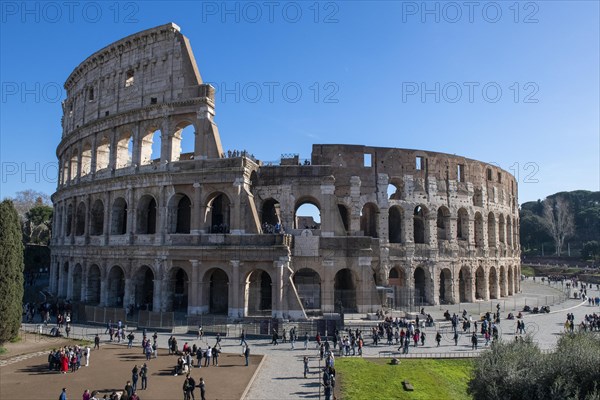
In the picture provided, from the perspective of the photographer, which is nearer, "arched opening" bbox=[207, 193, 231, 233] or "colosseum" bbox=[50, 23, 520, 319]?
"colosseum" bbox=[50, 23, 520, 319]

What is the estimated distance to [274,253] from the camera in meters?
27.3

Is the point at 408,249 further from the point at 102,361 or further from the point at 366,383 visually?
the point at 102,361

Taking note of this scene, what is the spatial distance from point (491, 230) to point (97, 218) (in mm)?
35335

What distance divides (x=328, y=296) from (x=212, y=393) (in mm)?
14128

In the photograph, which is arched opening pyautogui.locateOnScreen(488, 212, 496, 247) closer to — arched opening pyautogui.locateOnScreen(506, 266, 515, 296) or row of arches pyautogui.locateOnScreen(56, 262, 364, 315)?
arched opening pyautogui.locateOnScreen(506, 266, 515, 296)

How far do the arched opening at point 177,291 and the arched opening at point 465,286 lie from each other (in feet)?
76.0

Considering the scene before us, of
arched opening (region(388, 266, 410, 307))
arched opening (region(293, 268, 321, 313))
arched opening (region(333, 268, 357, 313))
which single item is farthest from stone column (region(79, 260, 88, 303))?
arched opening (region(388, 266, 410, 307))

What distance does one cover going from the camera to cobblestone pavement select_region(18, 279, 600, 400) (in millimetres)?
16109

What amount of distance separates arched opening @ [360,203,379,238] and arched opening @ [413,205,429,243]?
4105 mm

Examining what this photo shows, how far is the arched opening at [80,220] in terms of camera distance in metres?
35.4

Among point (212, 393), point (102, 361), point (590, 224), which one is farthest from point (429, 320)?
point (590, 224)

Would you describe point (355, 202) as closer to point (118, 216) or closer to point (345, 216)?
point (345, 216)

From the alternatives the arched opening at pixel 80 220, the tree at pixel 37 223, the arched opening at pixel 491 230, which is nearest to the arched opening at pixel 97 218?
the arched opening at pixel 80 220

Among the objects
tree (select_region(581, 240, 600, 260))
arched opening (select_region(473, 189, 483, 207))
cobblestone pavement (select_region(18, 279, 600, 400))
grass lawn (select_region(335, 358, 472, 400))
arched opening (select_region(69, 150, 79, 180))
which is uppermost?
arched opening (select_region(69, 150, 79, 180))
